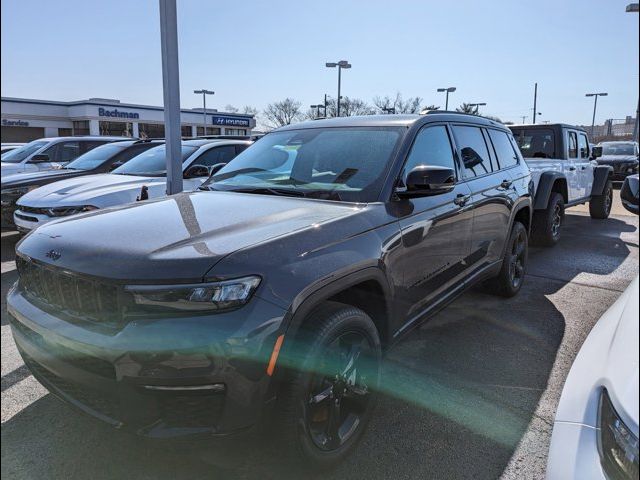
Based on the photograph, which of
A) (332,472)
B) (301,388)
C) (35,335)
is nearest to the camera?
(301,388)

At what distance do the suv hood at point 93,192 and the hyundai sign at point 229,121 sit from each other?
45595 mm

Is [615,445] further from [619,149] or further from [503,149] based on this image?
[619,149]

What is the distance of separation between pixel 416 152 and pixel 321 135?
2.50 feet

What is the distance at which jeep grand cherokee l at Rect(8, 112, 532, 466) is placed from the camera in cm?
193

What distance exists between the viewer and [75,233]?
96.9 inches

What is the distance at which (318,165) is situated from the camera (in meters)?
3.46

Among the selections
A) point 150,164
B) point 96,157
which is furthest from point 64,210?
point 96,157

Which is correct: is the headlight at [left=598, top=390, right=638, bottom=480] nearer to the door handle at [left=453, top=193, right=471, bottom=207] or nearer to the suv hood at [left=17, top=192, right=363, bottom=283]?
the suv hood at [left=17, top=192, right=363, bottom=283]

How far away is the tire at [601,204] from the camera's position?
10.5 m

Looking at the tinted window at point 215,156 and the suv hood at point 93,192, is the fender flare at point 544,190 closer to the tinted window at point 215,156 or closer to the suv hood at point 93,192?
the tinted window at point 215,156

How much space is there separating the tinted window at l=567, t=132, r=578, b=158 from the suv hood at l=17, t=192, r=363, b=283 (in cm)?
787

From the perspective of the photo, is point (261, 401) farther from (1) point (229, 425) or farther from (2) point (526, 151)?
(2) point (526, 151)

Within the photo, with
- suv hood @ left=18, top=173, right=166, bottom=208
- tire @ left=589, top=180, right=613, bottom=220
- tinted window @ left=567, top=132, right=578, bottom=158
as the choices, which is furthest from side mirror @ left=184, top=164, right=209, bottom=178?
tire @ left=589, top=180, right=613, bottom=220

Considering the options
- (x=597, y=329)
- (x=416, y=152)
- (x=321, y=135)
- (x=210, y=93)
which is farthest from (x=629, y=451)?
(x=210, y=93)
